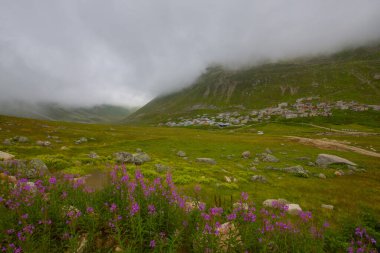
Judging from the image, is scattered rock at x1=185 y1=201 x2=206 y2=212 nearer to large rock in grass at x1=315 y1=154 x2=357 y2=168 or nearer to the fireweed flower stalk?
the fireweed flower stalk

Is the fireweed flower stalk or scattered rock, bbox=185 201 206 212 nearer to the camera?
the fireweed flower stalk

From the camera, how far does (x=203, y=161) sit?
92.7 feet

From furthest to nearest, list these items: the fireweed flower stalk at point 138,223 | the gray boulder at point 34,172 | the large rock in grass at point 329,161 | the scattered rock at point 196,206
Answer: the large rock in grass at point 329,161, the gray boulder at point 34,172, the scattered rock at point 196,206, the fireweed flower stalk at point 138,223

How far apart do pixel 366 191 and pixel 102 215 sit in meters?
22.6

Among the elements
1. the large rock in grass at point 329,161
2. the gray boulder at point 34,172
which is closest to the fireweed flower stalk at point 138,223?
the gray boulder at point 34,172

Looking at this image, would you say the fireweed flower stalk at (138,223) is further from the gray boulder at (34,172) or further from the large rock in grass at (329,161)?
the large rock in grass at (329,161)

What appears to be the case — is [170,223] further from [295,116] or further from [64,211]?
[295,116]

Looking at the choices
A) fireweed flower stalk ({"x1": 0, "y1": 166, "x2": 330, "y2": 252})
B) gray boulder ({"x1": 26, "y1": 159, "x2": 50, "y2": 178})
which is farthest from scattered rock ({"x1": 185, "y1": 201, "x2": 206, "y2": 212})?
gray boulder ({"x1": 26, "y1": 159, "x2": 50, "y2": 178})

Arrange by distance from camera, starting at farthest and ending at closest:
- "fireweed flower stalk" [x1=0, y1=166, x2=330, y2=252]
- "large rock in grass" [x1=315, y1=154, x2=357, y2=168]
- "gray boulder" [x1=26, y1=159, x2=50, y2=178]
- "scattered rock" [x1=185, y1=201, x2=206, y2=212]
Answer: "large rock in grass" [x1=315, y1=154, x2=357, y2=168]
"gray boulder" [x1=26, y1=159, x2=50, y2=178]
"scattered rock" [x1=185, y1=201, x2=206, y2=212]
"fireweed flower stalk" [x1=0, y1=166, x2=330, y2=252]

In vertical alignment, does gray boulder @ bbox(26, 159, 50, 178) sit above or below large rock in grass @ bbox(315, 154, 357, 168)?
above

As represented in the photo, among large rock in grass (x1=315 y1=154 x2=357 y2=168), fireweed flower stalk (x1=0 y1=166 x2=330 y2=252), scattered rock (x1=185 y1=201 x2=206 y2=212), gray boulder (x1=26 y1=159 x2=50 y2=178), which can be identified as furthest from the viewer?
large rock in grass (x1=315 y1=154 x2=357 y2=168)

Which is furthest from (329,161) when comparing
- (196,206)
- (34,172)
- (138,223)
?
(34,172)

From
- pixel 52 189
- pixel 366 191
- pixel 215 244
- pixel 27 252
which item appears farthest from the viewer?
pixel 366 191

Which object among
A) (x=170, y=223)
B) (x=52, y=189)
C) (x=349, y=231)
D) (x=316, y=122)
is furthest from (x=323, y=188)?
(x=316, y=122)
